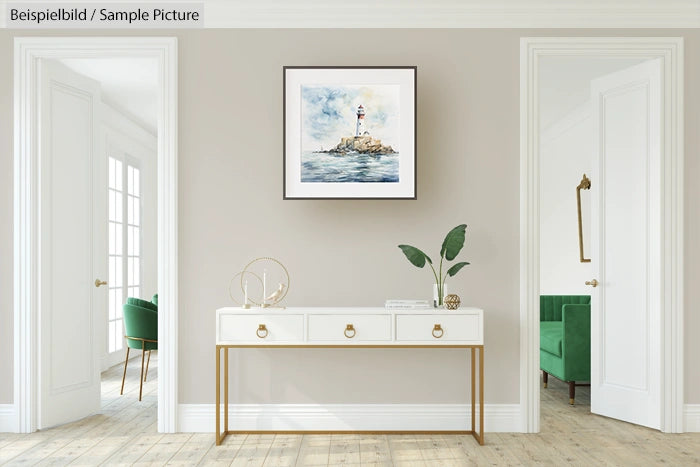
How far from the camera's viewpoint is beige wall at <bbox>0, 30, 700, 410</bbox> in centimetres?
Answer: 388

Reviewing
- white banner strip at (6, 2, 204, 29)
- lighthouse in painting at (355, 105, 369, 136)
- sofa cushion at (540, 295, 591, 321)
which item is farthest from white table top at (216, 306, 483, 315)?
sofa cushion at (540, 295, 591, 321)

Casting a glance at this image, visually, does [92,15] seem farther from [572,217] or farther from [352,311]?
[572,217]

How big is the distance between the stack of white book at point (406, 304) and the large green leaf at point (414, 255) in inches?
8.2

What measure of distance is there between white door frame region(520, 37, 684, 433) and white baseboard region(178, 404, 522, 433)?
0.22m

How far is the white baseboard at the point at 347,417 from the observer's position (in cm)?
386

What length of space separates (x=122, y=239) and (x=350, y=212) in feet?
12.2

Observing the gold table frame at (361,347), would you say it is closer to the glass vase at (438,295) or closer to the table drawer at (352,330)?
the table drawer at (352,330)

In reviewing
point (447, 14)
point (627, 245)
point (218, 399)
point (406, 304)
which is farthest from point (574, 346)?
point (218, 399)

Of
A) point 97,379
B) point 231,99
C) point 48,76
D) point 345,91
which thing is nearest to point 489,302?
point 345,91

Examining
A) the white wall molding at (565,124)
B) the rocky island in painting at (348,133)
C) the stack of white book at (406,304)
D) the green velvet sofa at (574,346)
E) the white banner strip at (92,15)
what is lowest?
the green velvet sofa at (574,346)

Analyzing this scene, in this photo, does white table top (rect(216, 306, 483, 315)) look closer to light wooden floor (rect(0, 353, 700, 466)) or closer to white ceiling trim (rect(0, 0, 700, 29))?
light wooden floor (rect(0, 353, 700, 466))

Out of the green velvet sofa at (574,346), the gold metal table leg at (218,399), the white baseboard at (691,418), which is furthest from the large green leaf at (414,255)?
the white baseboard at (691,418)

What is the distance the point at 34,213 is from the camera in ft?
12.7

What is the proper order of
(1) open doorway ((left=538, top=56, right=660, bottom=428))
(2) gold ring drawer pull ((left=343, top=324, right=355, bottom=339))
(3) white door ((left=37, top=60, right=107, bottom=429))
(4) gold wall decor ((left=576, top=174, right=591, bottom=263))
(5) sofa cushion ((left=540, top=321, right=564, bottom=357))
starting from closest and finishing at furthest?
(2) gold ring drawer pull ((left=343, top=324, right=355, bottom=339)) → (3) white door ((left=37, top=60, right=107, bottom=429)) → (1) open doorway ((left=538, top=56, right=660, bottom=428)) → (5) sofa cushion ((left=540, top=321, right=564, bottom=357)) → (4) gold wall decor ((left=576, top=174, right=591, bottom=263))
